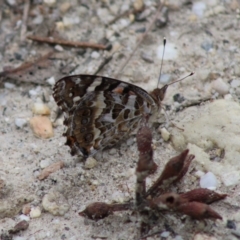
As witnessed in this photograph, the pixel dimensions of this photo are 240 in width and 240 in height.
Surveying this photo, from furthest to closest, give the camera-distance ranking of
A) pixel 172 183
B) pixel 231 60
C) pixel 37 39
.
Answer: pixel 37 39, pixel 231 60, pixel 172 183

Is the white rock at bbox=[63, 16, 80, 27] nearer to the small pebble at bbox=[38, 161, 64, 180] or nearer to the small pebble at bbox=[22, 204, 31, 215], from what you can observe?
the small pebble at bbox=[38, 161, 64, 180]

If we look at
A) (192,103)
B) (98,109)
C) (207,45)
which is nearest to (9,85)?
(98,109)

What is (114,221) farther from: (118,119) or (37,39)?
(37,39)

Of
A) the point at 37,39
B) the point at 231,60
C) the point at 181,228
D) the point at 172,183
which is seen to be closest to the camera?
the point at 181,228

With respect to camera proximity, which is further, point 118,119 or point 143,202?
point 118,119

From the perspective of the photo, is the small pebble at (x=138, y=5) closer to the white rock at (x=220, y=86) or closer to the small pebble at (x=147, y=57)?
the small pebble at (x=147, y=57)

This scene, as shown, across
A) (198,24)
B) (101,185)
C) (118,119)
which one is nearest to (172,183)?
(101,185)
